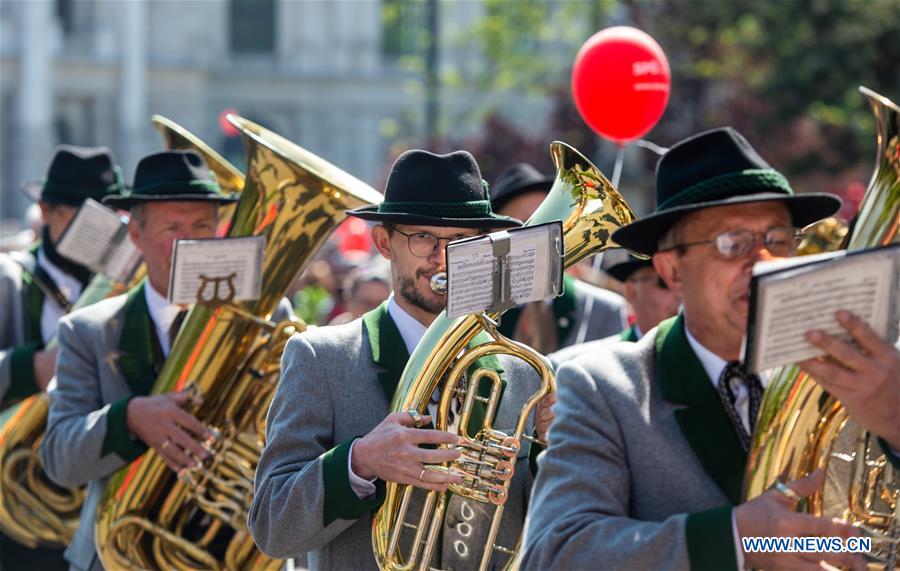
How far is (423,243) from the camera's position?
3846mm

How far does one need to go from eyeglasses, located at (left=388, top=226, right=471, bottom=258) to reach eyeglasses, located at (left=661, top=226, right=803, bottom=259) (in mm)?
857

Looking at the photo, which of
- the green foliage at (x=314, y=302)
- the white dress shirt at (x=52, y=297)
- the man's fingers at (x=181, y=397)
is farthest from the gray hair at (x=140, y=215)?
the green foliage at (x=314, y=302)

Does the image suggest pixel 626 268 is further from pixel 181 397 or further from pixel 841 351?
pixel 841 351

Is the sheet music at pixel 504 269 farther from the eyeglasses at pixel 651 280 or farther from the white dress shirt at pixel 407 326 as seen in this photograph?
the eyeglasses at pixel 651 280

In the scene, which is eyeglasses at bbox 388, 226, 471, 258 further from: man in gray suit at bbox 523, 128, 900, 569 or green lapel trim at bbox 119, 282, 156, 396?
green lapel trim at bbox 119, 282, 156, 396

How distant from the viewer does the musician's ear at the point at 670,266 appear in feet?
10.3

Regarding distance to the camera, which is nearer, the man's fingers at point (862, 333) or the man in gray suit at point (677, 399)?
the man's fingers at point (862, 333)

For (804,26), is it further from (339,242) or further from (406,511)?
(406,511)

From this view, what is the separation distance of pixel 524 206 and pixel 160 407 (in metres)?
2.38

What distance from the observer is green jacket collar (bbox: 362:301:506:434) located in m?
3.72

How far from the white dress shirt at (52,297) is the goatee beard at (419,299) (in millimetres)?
2704

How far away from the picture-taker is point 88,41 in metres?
48.8

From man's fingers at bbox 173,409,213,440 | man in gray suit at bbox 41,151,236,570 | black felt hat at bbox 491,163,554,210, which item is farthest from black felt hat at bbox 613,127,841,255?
black felt hat at bbox 491,163,554,210

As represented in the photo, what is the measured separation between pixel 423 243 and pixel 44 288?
282cm
